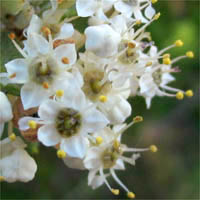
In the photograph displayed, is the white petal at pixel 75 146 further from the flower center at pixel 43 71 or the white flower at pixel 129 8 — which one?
the white flower at pixel 129 8

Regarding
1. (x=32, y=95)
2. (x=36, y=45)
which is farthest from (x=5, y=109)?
(x=36, y=45)

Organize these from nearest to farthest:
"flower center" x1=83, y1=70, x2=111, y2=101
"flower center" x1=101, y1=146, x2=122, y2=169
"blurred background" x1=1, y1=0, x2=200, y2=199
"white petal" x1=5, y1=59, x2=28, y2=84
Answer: "white petal" x1=5, y1=59, x2=28, y2=84 < "flower center" x1=83, y1=70, x2=111, y2=101 < "flower center" x1=101, y1=146, x2=122, y2=169 < "blurred background" x1=1, y1=0, x2=200, y2=199

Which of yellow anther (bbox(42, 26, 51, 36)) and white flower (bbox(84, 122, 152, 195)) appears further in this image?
white flower (bbox(84, 122, 152, 195))

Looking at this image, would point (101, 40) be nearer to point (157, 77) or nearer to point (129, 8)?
point (129, 8)

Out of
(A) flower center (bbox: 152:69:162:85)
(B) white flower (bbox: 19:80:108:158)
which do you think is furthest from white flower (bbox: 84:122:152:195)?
(A) flower center (bbox: 152:69:162:85)

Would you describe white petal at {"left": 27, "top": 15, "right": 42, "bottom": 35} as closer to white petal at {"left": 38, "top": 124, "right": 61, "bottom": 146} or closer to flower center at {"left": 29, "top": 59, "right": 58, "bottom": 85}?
flower center at {"left": 29, "top": 59, "right": 58, "bottom": 85}

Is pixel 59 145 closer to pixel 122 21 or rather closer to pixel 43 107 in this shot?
pixel 43 107

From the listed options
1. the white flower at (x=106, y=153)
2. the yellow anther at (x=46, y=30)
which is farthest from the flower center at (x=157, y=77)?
the yellow anther at (x=46, y=30)
